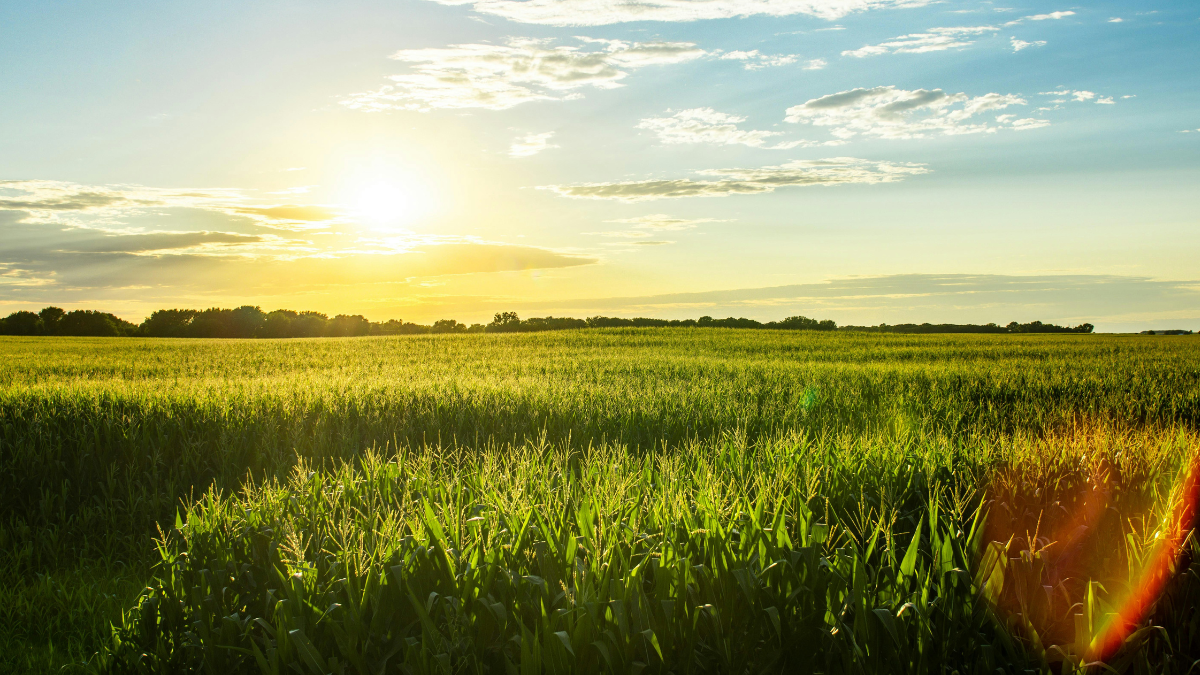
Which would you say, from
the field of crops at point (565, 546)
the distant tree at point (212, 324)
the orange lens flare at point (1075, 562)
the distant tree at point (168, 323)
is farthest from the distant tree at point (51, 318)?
the orange lens flare at point (1075, 562)

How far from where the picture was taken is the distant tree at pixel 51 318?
57875 millimetres

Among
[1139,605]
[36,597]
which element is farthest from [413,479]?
[1139,605]

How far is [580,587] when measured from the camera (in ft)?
11.1

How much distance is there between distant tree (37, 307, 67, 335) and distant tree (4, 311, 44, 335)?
0.38 m

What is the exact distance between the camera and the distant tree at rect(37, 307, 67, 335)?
190 feet

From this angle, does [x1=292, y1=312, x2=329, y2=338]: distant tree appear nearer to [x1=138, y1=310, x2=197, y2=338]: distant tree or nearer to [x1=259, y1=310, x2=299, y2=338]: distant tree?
[x1=259, y1=310, x2=299, y2=338]: distant tree

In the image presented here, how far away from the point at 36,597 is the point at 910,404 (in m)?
13.6

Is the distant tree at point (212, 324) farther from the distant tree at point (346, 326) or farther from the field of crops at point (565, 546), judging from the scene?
the field of crops at point (565, 546)

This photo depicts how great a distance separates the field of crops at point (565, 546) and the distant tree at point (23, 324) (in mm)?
64390

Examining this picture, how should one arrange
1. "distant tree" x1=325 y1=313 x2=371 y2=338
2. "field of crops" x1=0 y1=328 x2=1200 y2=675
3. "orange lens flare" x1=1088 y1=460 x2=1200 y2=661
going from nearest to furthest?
1. "field of crops" x1=0 y1=328 x2=1200 y2=675
2. "orange lens flare" x1=1088 y1=460 x2=1200 y2=661
3. "distant tree" x1=325 y1=313 x2=371 y2=338

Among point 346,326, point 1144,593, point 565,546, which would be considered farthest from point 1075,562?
point 346,326

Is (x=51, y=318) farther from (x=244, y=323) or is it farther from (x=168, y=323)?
(x=244, y=323)

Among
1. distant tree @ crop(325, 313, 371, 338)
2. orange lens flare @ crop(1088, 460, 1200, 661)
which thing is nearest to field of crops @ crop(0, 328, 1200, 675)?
orange lens flare @ crop(1088, 460, 1200, 661)

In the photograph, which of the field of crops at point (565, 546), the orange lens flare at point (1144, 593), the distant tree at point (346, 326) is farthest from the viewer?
the distant tree at point (346, 326)
